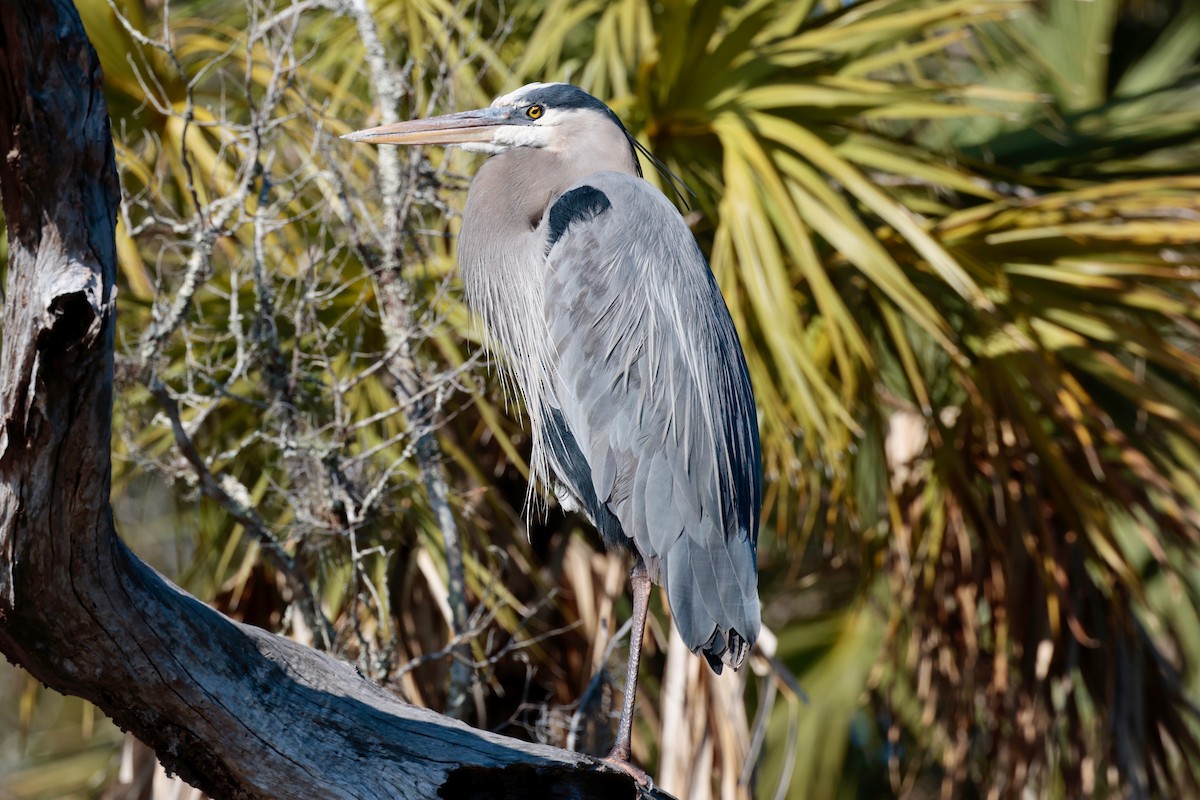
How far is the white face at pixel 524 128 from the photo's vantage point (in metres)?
2.68

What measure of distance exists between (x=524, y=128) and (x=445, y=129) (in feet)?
0.60

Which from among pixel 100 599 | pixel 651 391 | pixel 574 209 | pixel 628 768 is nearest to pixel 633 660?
pixel 628 768

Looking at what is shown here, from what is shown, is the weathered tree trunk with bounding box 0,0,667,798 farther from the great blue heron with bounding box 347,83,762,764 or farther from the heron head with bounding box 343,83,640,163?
the heron head with bounding box 343,83,640,163

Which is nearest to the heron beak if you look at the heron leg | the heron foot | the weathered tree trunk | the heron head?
the heron head

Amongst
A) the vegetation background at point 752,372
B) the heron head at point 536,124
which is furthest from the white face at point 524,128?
the vegetation background at point 752,372

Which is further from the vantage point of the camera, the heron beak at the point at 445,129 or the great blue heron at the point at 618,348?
the heron beak at the point at 445,129

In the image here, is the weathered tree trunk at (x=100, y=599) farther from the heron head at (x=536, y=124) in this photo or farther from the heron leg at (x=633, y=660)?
the heron head at (x=536, y=124)

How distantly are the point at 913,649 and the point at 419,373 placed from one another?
1.75 metres

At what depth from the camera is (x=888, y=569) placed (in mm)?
3709

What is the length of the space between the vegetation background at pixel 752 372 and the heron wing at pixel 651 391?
0.92 feet

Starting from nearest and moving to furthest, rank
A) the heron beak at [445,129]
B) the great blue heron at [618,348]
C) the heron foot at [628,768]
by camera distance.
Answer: the heron foot at [628,768] → the great blue heron at [618,348] → the heron beak at [445,129]

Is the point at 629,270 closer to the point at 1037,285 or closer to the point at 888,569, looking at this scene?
the point at 1037,285

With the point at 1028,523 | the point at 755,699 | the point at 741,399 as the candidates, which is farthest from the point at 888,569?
the point at 741,399

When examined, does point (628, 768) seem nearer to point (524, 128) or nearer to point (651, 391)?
point (651, 391)
